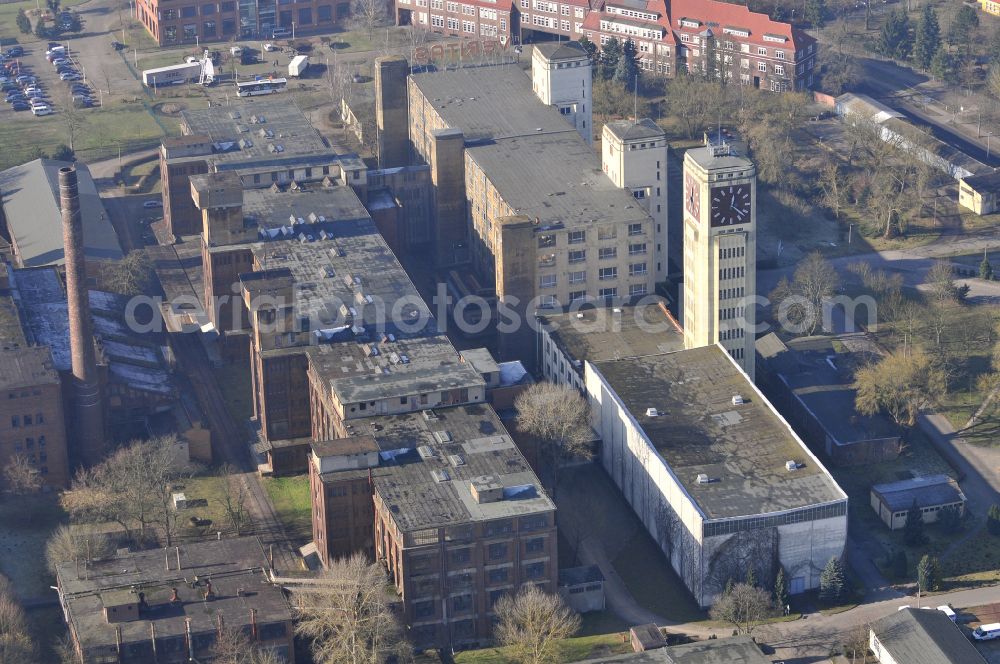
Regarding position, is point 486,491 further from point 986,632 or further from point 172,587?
point 986,632

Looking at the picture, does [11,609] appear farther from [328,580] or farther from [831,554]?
[831,554]

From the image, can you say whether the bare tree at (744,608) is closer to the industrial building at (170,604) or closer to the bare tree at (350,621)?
the bare tree at (350,621)

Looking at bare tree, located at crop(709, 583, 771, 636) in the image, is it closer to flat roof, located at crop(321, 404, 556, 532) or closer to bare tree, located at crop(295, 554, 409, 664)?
flat roof, located at crop(321, 404, 556, 532)

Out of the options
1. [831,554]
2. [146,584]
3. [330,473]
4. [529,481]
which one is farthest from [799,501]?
[146,584]

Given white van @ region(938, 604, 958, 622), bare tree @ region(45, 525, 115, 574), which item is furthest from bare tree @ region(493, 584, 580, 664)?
bare tree @ region(45, 525, 115, 574)

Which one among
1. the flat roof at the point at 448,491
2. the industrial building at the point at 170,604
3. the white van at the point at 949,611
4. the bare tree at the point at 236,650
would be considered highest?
the flat roof at the point at 448,491

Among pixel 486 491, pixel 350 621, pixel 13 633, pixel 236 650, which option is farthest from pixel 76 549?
pixel 486 491

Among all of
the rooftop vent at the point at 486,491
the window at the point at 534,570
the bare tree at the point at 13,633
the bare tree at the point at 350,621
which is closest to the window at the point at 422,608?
the bare tree at the point at 350,621
